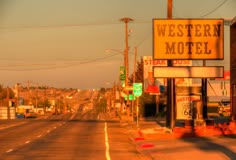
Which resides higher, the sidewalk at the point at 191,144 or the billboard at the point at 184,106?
the billboard at the point at 184,106

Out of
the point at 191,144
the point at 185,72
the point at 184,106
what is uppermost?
the point at 185,72

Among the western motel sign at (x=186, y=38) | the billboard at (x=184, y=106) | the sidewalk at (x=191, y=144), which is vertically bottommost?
the sidewalk at (x=191, y=144)

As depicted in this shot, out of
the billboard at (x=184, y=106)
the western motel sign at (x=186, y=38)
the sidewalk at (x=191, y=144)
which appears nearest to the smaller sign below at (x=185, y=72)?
the western motel sign at (x=186, y=38)

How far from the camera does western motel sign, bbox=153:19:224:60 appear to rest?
1362 inches

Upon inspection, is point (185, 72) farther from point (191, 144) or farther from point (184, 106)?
point (191, 144)

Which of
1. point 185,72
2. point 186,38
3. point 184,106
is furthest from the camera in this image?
point 184,106

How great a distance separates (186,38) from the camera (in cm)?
3478

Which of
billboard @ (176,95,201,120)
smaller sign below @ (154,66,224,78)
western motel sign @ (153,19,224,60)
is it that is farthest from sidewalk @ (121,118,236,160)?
western motel sign @ (153,19,224,60)

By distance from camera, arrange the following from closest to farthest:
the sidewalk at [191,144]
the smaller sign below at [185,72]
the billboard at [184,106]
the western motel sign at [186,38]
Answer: the sidewalk at [191,144], the smaller sign below at [185,72], the western motel sign at [186,38], the billboard at [184,106]

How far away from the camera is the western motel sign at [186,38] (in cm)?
3459

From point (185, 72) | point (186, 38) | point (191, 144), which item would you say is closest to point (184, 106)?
point (185, 72)

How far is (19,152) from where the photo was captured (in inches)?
999

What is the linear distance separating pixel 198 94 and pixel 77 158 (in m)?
17.7

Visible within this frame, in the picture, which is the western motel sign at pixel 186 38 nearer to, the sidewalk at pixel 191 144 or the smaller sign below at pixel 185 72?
the smaller sign below at pixel 185 72
